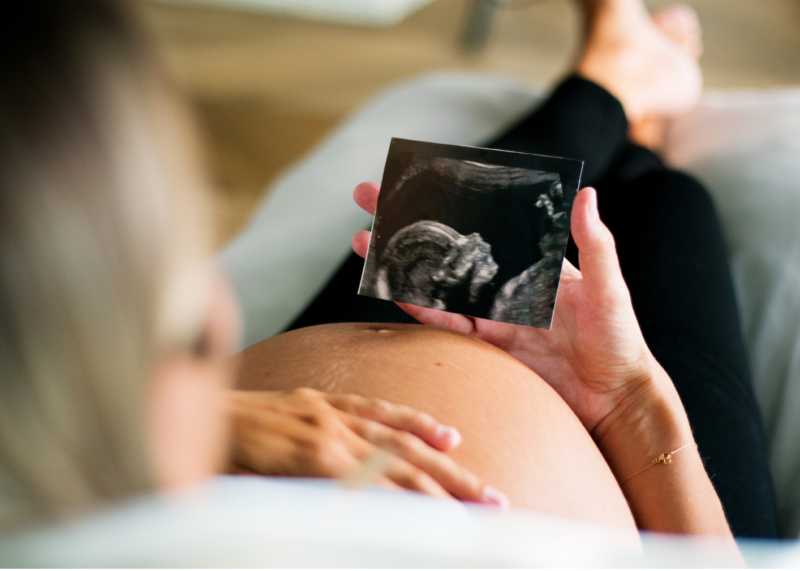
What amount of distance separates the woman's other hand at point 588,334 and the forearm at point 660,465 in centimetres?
1

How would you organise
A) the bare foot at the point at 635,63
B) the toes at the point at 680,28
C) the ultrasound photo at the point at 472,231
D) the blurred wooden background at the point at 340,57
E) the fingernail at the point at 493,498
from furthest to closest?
the blurred wooden background at the point at 340,57, the toes at the point at 680,28, the bare foot at the point at 635,63, the ultrasound photo at the point at 472,231, the fingernail at the point at 493,498

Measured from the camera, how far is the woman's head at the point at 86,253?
25cm

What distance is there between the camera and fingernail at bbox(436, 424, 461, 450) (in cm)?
48

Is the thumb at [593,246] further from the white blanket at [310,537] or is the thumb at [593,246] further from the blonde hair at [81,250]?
the blonde hair at [81,250]

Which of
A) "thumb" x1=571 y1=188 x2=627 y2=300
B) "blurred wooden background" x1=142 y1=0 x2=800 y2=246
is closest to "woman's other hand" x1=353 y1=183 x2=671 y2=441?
"thumb" x1=571 y1=188 x2=627 y2=300

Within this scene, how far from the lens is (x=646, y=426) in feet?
2.02

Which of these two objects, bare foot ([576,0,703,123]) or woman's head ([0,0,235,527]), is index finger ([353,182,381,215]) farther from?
bare foot ([576,0,703,123])

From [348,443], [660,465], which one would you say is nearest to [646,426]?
[660,465]

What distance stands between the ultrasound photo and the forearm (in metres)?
0.16

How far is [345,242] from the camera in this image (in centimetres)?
101

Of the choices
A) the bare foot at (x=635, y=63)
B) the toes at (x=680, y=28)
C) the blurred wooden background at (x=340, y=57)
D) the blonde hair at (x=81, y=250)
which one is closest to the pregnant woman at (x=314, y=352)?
the blonde hair at (x=81, y=250)

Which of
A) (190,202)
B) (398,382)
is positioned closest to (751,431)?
(398,382)

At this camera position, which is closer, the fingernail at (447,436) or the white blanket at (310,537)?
the white blanket at (310,537)

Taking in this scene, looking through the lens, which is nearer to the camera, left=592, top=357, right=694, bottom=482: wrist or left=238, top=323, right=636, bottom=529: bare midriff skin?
left=238, top=323, right=636, bottom=529: bare midriff skin
